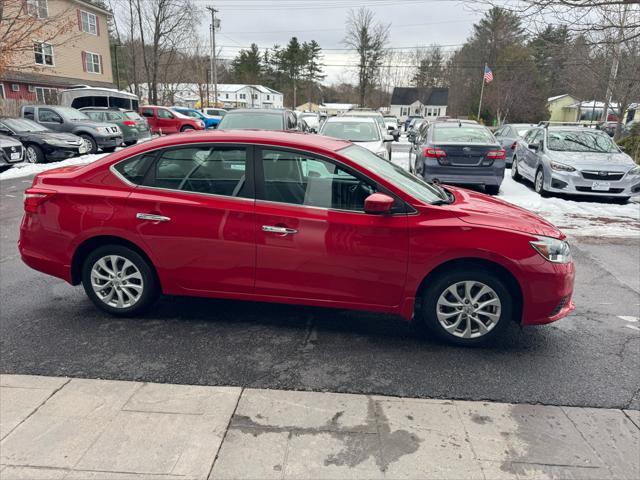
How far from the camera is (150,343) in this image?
3775 millimetres

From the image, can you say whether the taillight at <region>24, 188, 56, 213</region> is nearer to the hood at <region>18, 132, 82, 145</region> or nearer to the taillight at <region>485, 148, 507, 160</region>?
the taillight at <region>485, 148, 507, 160</region>

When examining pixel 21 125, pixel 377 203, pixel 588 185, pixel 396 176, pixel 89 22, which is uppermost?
pixel 89 22

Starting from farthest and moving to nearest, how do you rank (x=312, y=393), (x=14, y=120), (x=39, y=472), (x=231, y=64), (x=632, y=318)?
(x=231, y=64), (x=14, y=120), (x=632, y=318), (x=312, y=393), (x=39, y=472)

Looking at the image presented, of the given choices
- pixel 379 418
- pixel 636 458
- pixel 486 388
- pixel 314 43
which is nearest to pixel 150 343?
pixel 379 418

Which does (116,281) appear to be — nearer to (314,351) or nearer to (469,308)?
(314,351)

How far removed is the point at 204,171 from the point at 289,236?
956 millimetres

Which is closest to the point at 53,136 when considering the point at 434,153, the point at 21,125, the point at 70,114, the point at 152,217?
the point at 21,125

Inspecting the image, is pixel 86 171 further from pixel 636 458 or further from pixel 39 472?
pixel 636 458

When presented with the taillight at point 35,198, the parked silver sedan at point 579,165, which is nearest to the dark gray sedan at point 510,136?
the parked silver sedan at point 579,165

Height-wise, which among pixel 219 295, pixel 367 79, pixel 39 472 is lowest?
pixel 39 472

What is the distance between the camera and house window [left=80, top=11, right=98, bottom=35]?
108ft

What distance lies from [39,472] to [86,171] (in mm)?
2542

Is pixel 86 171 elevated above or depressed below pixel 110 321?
above

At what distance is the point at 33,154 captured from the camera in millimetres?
14305
